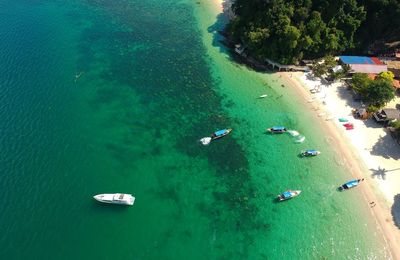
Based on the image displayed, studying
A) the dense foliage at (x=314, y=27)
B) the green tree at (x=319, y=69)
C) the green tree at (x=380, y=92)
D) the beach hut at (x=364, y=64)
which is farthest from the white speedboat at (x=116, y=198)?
the beach hut at (x=364, y=64)

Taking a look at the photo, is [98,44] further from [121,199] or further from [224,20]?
[121,199]

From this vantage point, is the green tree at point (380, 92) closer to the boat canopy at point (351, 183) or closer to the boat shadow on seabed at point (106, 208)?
the boat canopy at point (351, 183)

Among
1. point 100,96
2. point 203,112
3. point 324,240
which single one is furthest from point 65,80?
point 324,240

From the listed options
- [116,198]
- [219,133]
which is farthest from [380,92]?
[116,198]

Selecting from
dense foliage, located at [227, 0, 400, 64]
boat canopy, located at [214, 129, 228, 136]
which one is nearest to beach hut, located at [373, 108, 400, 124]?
dense foliage, located at [227, 0, 400, 64]

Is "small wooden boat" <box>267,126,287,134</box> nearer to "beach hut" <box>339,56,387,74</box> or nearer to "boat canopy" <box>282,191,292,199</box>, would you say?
"boat canopy" <box>282,191,292,199</box>

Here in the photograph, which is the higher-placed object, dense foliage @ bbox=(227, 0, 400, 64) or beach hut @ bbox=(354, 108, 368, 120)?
dense foliage @ bbox=(227, 0, 400, 64)

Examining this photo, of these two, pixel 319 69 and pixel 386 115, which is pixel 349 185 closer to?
pixel 386 115
